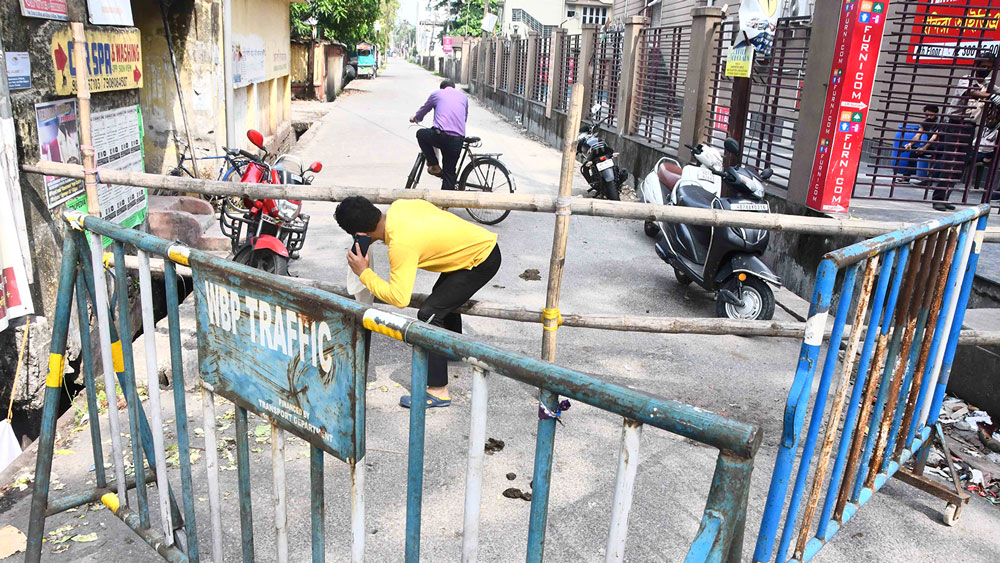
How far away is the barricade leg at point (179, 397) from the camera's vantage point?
82.8 inches

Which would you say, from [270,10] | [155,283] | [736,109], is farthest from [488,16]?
[155,283]

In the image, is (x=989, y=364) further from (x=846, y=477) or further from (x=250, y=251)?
(x=250, y=251)

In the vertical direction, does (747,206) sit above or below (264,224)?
above

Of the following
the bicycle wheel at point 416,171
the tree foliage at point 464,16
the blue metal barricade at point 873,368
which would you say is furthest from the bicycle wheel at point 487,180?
the tree foliage at point 464,16

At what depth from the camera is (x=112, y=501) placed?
259cm

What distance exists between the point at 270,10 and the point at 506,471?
40.9 ft

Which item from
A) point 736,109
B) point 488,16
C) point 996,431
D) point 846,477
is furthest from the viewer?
point 488,16

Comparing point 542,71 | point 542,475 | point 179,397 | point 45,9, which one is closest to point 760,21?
point 45,9

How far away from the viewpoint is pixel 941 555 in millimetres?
2887

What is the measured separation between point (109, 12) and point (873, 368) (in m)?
4.99

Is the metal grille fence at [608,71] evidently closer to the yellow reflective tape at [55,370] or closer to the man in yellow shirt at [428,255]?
the man in yellow shirt at [428,255]

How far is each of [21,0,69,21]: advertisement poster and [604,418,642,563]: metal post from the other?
149 inches

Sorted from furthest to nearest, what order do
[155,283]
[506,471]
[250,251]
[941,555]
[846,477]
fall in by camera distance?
[155,283]
[250,251]
[506,471]
[941,555]
[846,477]

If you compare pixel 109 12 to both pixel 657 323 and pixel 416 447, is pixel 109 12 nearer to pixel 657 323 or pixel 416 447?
pixel 657 323
